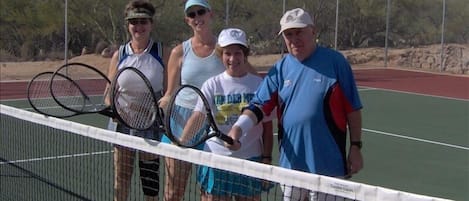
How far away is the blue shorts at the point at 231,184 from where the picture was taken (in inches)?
143

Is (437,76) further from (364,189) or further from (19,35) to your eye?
(364,189)

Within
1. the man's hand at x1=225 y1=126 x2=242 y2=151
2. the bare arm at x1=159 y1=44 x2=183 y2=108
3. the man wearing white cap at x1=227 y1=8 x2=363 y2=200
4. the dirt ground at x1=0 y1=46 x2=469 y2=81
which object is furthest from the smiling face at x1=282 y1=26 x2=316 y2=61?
the dirt ground at x1=0 y1=46 x2=469 y2=81

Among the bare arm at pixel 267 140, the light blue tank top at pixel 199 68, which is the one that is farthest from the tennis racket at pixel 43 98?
the bare arm at pixel 267 140

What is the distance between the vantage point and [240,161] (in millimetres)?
3357

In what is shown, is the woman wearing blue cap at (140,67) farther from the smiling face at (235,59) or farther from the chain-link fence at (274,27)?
the chain-link fence at (274,27)

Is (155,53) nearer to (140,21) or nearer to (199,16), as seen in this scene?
(140,21)

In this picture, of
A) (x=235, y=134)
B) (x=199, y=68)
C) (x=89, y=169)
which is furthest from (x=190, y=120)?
(x=89, y=169)

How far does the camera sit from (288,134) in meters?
3.39

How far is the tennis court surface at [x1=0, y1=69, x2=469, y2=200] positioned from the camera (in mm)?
3318

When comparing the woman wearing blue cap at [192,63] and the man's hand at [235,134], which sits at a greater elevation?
the woman wearing blue cap at [192,63]

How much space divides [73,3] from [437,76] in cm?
1057

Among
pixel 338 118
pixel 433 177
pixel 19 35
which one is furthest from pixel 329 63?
pixel 19 35

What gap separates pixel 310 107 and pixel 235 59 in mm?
498

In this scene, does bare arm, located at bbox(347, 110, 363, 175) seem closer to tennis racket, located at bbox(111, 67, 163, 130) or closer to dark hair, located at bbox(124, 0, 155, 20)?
tennis racket, located at bbox(111, 67, 163, 130)
